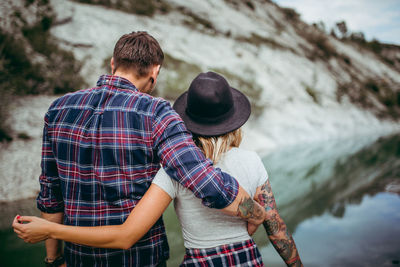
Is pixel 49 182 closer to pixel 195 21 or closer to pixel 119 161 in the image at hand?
pixel 119 161

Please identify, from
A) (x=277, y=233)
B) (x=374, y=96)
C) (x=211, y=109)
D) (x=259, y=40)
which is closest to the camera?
(x=211, y=109)

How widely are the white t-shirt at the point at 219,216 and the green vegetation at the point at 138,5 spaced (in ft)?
41.9

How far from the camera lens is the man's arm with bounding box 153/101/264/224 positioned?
1.20 m

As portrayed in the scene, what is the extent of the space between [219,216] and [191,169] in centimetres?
41

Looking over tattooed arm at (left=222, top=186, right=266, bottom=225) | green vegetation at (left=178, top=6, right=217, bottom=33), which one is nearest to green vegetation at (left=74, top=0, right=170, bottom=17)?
green vegetation at (left=178, top=6, right=217, bottom=33)

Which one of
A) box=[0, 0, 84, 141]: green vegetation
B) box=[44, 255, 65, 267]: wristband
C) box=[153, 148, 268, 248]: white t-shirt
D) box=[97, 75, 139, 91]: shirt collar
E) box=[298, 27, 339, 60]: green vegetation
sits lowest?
Answer: box=[0, 0, 84, 141]: green vegetation

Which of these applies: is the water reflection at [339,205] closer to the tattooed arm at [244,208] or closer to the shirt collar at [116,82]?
the tattooed arm at [244,208]

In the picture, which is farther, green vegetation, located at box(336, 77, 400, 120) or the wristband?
green vegetation, located at box(336, 77, 400, 120)

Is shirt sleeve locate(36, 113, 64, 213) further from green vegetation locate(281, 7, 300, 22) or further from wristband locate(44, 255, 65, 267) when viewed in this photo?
green vegetation locate(281, 7, 300, 22)

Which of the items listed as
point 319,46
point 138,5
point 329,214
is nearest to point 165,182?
point 329,214

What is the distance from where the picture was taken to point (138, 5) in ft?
42.2

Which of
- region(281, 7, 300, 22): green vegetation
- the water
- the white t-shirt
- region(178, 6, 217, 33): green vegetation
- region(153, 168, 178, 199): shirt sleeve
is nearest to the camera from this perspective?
region(153, 168, 178, 199): shirt sleeve

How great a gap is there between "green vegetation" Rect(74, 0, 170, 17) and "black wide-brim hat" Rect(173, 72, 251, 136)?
12.5 meters

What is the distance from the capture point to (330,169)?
8.12 meters
